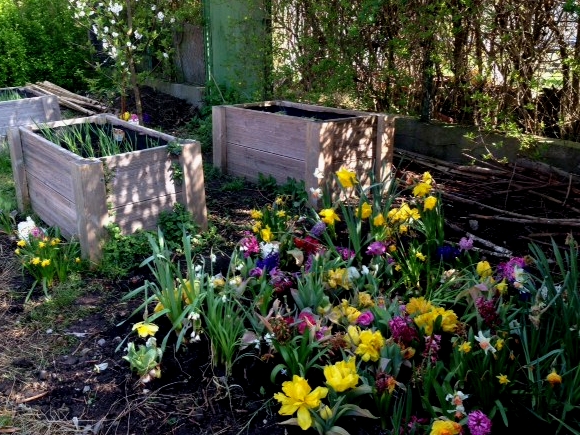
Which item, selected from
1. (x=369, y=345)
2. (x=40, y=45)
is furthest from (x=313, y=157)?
(x=40, y=45)

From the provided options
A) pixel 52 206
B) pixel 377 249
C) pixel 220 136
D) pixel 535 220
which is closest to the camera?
pixel 377 249

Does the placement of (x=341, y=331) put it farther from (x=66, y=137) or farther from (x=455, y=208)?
(x=66, y=137)

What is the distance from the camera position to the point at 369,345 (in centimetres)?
237

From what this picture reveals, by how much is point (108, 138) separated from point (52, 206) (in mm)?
559

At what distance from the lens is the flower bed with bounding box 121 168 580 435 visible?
86.4 inches

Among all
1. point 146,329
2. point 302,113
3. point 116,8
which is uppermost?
point 116,8

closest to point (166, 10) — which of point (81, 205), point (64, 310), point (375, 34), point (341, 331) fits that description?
point (375, 34)

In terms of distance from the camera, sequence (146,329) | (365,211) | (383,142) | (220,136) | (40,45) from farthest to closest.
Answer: (40,45)
(220,136)
(383,142)
(365,211)
(146,329)

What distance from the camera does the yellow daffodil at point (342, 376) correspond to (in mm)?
2172

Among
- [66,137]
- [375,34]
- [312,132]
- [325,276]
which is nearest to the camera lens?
[325,276]

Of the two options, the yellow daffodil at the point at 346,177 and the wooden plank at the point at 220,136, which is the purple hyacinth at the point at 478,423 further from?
the wooden plank at the point at 220,136

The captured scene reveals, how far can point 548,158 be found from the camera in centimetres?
512

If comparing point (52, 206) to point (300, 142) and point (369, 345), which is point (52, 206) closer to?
point (300, 142)

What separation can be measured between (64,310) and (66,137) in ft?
4.44
